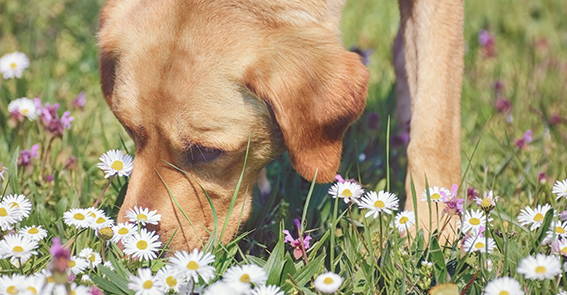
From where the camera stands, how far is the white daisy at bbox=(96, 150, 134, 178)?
2.88m

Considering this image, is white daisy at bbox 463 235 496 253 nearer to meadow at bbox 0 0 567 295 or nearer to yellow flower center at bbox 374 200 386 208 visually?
meadow at bbox 0 0 567 295

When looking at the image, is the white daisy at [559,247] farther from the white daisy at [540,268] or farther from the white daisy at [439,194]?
the white daisy at [439,194]

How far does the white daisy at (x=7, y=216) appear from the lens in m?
2.53

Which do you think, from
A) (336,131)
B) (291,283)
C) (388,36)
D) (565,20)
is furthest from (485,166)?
(565,20)

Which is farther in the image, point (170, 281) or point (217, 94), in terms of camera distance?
point (217, 94)

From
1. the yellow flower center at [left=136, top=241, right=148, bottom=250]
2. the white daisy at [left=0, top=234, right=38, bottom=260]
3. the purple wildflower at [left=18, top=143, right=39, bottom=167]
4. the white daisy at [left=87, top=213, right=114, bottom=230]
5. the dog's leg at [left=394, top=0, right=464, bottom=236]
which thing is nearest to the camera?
the white daisy at [left=0, top=234, right=38, bottom=260]

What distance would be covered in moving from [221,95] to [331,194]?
53 centimetres

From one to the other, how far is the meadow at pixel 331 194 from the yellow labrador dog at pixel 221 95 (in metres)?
0.14

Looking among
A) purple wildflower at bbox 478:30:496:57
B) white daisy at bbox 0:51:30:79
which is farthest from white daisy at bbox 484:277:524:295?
purple wildflower at bbox 478:30:496:57

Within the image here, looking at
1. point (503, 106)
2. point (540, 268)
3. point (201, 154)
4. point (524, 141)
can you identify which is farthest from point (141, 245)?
point (503, 106)

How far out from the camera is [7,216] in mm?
2547

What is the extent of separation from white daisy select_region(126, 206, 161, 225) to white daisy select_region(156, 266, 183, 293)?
1.36 ft

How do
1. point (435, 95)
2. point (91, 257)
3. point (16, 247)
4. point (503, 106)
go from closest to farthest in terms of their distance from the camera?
point (16, 247)
point (91, 257)
point (435, 95)
point (503, 106)

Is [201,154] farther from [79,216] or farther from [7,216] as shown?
[7,216]
